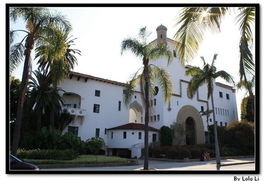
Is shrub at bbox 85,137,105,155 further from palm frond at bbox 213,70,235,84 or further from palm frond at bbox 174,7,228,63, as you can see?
palm frond at bbox 174,7,228,63

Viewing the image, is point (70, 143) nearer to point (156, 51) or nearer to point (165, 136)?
point (156, 51)

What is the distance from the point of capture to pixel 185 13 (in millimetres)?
6895

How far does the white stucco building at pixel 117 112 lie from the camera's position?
3191 centimetres

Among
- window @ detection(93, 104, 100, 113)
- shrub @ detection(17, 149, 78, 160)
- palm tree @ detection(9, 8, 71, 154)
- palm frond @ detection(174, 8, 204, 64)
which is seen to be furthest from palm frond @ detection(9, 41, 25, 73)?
window @ detection(93, 104, 100, 113)

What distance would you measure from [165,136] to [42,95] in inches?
718

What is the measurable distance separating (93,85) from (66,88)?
3913 mm

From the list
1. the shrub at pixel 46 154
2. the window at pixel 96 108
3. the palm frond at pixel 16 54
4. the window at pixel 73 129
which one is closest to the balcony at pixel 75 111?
the window at pixel 73 129

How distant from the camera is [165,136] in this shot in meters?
36.3

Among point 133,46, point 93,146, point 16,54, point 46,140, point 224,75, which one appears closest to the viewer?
point 16,54

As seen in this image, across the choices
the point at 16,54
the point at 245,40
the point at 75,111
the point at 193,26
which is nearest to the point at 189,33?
the point at 193,26

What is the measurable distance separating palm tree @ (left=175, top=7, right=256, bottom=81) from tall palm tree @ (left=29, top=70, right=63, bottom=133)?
71.4 ft

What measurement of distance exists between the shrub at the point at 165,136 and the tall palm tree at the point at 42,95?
52.6ft
